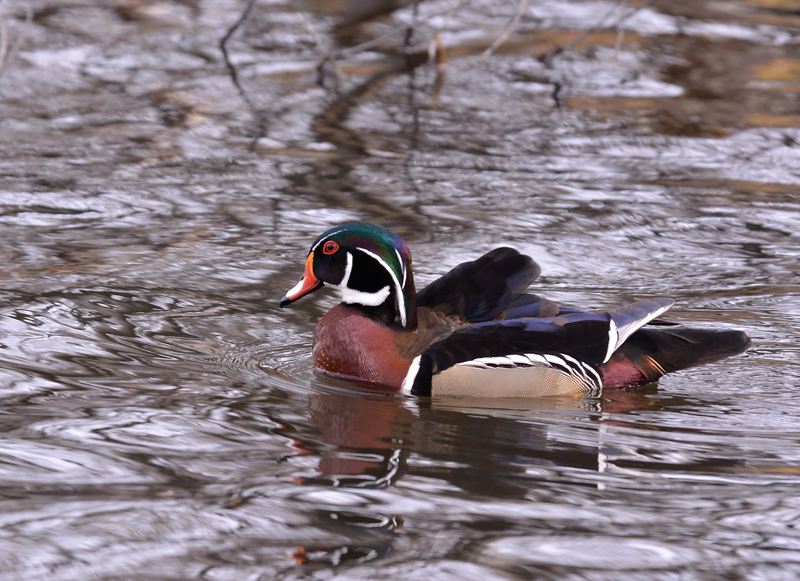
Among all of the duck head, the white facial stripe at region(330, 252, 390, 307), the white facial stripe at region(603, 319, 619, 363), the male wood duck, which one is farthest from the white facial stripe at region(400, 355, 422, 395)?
the white facial stripe at region(603, 319, 619, 363)

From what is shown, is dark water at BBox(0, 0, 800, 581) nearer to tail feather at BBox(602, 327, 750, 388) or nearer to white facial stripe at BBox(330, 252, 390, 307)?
tail feather at BBox(602, 327, 750, 388)

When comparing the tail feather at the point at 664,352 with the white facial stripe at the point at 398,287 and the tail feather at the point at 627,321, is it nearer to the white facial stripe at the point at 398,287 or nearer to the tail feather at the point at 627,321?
the tail feather at the point at 627,321

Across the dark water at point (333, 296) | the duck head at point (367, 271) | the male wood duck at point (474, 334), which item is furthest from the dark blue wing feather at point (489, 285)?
the dark water at point (333, 296)

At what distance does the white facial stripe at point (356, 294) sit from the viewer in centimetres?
569

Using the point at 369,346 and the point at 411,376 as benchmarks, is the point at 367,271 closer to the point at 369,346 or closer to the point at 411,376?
the point at 369,346

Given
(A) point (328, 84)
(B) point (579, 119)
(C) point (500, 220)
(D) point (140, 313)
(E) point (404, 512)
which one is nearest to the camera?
(E) point (404, 512)

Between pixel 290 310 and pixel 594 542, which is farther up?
pixel 594 542

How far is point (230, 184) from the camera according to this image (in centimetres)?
944

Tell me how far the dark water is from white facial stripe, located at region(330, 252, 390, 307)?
440 mm

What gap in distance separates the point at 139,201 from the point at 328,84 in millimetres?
4744

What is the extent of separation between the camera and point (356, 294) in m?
5.75

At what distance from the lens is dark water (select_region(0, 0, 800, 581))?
3.95 meters

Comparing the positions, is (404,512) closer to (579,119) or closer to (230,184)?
(230,184)

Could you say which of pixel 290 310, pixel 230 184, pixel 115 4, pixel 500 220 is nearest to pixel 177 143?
pixel 230 184
